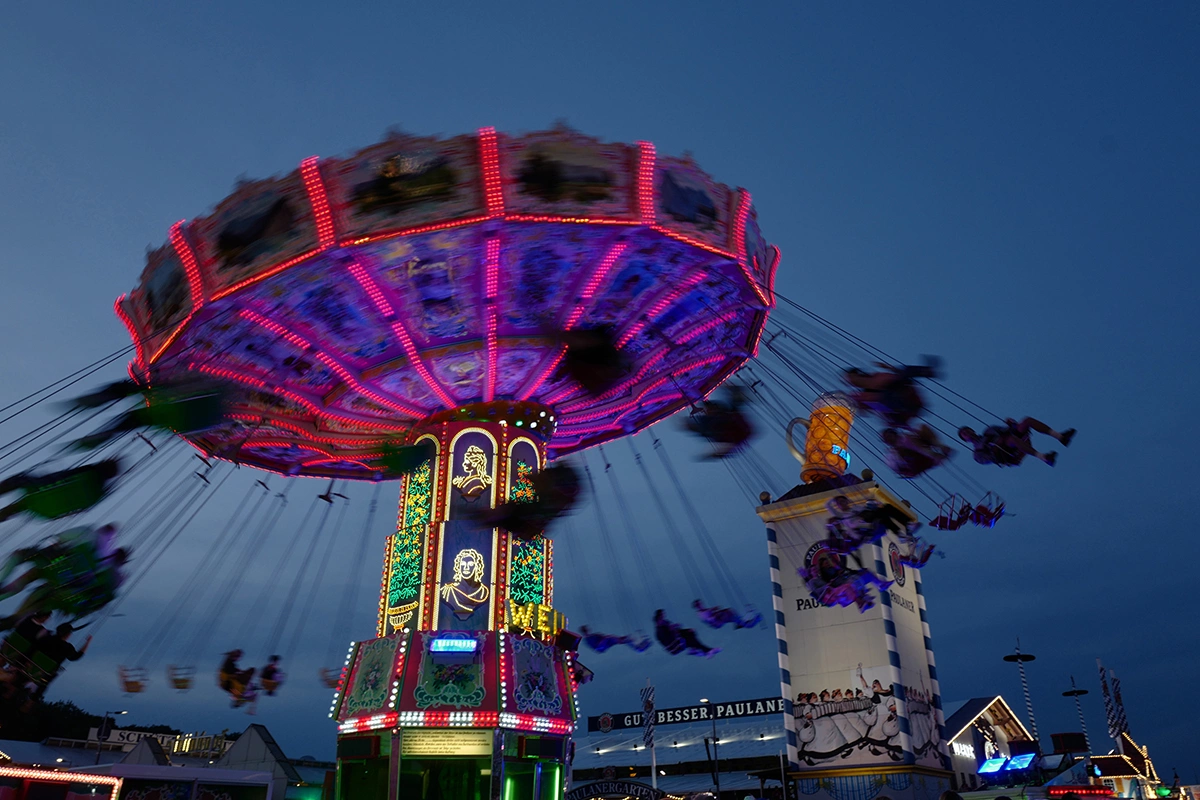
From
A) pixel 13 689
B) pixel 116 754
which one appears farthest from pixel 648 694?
pixel 116 754

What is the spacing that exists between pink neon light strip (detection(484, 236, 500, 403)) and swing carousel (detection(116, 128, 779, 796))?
0.20ft

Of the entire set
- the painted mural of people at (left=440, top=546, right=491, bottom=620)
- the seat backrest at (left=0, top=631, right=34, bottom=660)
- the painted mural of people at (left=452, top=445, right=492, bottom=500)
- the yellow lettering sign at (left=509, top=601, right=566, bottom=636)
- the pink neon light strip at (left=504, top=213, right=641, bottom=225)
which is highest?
the pink neon light strip at (left=504, top=213, right=641, bottom=225)

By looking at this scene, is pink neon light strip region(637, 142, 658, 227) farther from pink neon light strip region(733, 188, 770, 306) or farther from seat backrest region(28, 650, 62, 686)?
seat backrest region(28, 650, 62, 686)

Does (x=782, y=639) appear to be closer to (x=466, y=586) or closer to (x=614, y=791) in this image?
(x=614, y=791)

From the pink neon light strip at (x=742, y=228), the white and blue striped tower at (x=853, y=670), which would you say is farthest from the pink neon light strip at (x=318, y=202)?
the white and blue striped tower at (x=853, y=670)

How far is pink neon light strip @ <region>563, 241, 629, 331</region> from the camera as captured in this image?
53.1ft

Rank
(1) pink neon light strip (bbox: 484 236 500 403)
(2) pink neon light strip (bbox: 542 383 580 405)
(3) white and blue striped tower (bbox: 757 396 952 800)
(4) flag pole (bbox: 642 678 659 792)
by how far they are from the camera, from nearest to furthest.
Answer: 1. (1) pink neon light strip (bbox: 484 236 500 403)
2. (2) pink neon light strip (bbox: 542 383 580 405)
3. (3) white and blue striped tower (bbox: 757 396 952 800)
4. (4) flag pole (bbox: 642 678 659 792)

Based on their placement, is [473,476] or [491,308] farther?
[473,476]

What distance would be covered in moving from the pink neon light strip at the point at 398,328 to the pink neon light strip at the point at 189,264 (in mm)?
2536

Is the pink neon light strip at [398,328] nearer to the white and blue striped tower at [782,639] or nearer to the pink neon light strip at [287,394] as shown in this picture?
the pink neon light strip at [287,394]

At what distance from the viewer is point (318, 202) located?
14438 millimetres

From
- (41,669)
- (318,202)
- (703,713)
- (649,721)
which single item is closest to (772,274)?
(318,202)

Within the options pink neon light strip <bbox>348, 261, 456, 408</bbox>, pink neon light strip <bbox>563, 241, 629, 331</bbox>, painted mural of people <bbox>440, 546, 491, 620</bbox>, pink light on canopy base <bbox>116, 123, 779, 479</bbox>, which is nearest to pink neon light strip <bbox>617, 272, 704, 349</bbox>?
pink light on canopy base <bbox>116, 123, 779, 479</bbox>

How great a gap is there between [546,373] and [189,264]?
789cm
